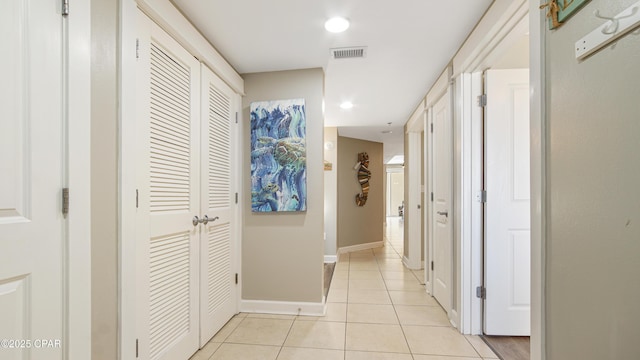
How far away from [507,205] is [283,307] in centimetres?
208

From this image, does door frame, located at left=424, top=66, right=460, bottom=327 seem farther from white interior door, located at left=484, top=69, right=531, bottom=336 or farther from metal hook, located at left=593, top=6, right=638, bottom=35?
metal hook, located at left=593, top=6, right=638, bottom=35

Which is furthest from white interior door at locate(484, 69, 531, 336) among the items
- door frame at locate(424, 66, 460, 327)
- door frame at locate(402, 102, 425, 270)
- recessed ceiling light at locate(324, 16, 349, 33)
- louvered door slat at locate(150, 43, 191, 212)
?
louvered door slat at locate(150, 43, 191, 212)

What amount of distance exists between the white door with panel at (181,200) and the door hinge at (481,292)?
2.05 meters

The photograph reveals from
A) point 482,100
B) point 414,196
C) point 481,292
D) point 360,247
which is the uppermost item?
point 482,100

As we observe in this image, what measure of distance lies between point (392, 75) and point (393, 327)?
2.29 meters

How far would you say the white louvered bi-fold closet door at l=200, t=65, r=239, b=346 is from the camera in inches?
80.9

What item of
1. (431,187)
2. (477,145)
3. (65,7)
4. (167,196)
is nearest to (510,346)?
(477,145)

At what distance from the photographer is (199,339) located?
1.98 m

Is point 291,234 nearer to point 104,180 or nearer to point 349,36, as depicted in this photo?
point 104,180

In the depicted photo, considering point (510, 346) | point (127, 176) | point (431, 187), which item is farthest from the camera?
point (431, 187)

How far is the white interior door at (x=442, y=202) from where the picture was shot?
2459 mm

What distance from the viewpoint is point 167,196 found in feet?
5.43

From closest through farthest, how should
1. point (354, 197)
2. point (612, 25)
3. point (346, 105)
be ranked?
point (612, 25)
point (346, 105)
point (354, 197)

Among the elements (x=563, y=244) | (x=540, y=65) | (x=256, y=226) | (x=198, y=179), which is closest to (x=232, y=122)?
(x=198, y=179)
